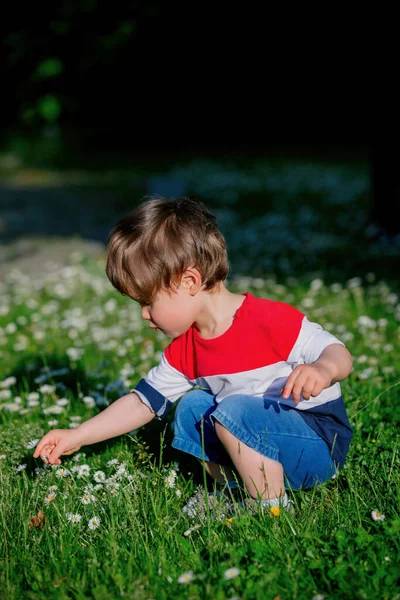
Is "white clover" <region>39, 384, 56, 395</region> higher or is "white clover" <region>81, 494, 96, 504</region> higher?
"white clover" <region>81, 494, 96, 504</region>

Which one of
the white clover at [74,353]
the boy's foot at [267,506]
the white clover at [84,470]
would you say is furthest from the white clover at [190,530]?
the white clover at [74,353]

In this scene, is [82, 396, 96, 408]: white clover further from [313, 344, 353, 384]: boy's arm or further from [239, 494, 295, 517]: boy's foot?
[313, 344, 353, 384]: boy's arm

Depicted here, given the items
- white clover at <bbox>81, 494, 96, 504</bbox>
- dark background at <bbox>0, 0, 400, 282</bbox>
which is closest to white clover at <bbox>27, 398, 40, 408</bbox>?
white clover at <bbox>81, 494, 96, 504</bbox>

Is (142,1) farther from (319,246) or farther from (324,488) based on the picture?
(324,488)

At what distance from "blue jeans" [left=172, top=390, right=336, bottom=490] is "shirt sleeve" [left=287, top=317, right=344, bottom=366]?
0.20 m

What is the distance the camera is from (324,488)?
2721mm

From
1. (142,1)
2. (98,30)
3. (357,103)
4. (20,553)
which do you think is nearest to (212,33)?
(142,1)

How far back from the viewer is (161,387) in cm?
297

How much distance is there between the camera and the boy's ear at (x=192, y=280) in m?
2.71

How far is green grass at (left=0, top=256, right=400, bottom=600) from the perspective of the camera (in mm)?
2186

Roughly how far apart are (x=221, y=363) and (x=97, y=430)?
560 millimetres

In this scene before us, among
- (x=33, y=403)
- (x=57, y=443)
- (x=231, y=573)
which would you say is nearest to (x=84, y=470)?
(x=57, y=443)

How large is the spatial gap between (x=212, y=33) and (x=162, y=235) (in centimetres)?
752

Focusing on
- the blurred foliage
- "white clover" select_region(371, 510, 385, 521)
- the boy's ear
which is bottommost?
"white clover" select_region(371, 510, 385, 521)
